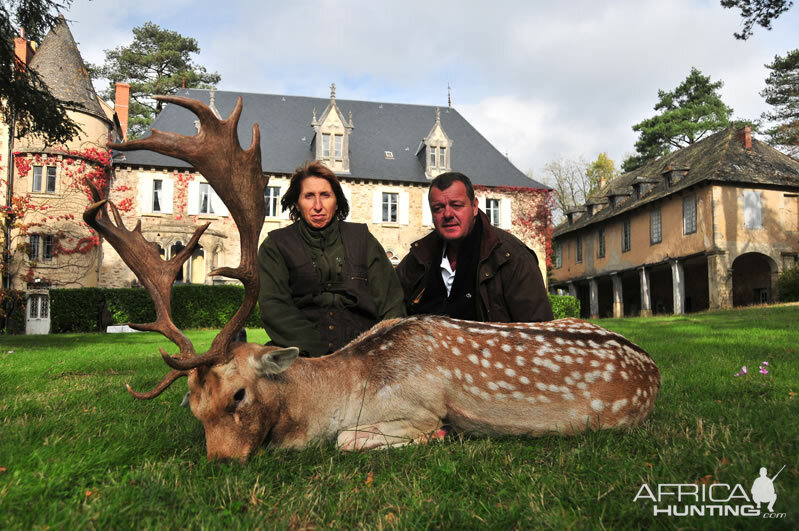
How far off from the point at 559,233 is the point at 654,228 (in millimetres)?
10847

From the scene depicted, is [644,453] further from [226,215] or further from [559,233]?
[559,233]

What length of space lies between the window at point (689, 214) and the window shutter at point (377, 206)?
Result: 1602cm

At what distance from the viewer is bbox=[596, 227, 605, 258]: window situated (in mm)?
36375

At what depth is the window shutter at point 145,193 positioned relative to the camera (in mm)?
27047

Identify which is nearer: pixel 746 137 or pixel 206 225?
pixel 206 225

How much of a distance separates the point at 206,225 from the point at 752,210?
99.2 ft

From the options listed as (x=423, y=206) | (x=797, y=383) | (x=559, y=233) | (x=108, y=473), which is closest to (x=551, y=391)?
(x=108, y=473)

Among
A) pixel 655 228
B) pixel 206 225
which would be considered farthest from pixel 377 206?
pixel 206 225

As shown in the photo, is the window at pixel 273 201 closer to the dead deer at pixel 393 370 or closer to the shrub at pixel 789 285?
the shrub at pixel 789 285

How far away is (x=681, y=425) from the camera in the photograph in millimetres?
3688

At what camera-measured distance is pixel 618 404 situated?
3.70 meters

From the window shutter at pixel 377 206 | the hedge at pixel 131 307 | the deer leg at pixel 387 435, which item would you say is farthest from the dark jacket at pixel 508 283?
the window shutter at pixel 377 206

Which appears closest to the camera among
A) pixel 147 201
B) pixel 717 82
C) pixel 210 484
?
pixel 210 484

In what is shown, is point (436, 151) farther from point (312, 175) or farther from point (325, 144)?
point (312, 175)
